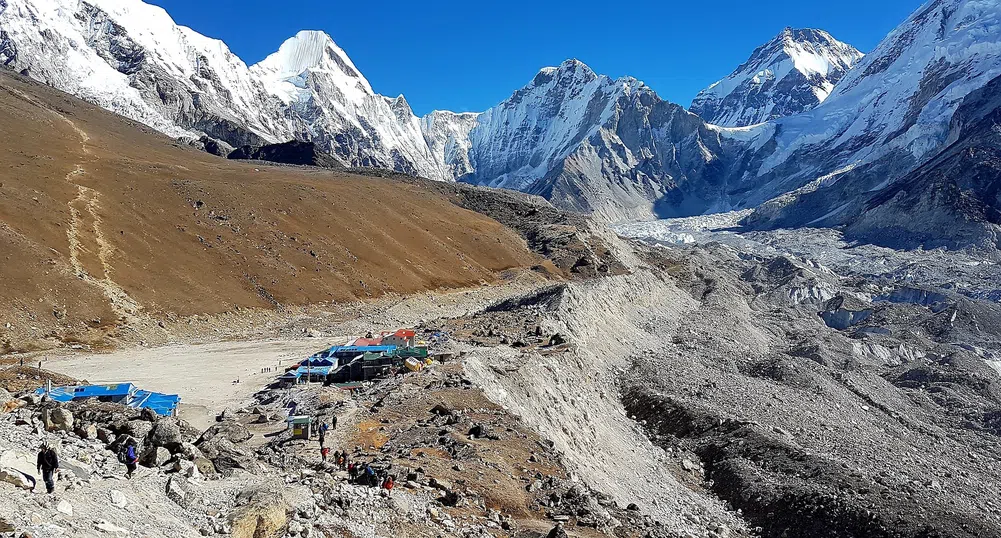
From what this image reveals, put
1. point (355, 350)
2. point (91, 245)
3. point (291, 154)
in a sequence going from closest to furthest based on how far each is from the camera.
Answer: point (355, 350) < point (91, 245) < point (291, 154)

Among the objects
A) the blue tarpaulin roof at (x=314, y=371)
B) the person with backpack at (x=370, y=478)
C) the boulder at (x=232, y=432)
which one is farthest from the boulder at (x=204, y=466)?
the blue tarpaulin roof at (x=314, y=371)

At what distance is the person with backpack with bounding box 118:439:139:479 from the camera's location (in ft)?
53.2

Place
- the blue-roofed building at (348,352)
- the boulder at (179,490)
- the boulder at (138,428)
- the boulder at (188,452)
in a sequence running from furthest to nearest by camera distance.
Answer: the blue-roofed building at (348,352) → the boulder at (138,428) → the boulder at (188,452) → the boulder at (179,490)

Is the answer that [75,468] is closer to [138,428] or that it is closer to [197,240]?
[138,428]

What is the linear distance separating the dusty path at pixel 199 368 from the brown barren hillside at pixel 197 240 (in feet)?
19.8

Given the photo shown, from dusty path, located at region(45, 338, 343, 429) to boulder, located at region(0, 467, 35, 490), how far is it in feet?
45.6

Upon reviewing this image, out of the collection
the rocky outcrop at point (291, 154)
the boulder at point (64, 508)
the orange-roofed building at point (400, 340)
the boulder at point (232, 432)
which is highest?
the rocky outcrop at point (291, 154)

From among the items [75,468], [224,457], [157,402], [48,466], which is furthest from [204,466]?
[157,402]

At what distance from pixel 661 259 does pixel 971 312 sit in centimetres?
4358

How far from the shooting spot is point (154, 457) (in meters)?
17.1

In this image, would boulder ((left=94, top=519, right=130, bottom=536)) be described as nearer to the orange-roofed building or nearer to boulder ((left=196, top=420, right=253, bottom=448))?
boulder ((left=196, top=420, right=253, bottom=448))

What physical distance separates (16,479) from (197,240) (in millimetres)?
57339

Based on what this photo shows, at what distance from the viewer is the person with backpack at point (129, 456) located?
53.2ft

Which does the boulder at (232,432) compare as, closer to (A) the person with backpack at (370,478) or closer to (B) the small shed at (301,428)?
(B) the small shed at (301,428)
